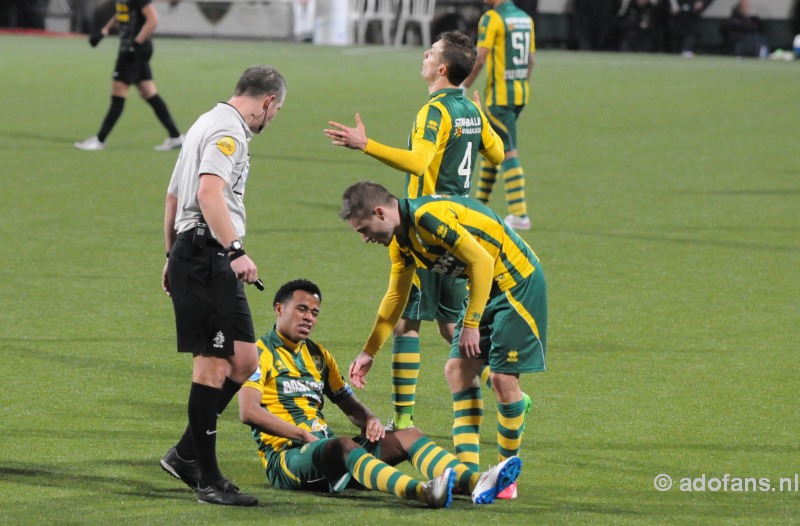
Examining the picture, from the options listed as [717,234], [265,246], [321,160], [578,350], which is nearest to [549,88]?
[321,160]

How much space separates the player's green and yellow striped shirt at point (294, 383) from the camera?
617cm

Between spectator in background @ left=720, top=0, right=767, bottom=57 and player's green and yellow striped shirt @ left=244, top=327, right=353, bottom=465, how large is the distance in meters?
29.5

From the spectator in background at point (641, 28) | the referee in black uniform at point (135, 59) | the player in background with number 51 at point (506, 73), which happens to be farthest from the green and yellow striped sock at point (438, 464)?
the spectator in background at point (641, 28)

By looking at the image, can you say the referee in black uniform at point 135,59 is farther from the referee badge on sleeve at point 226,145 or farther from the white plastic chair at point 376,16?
the white plastic chair at point 376,16

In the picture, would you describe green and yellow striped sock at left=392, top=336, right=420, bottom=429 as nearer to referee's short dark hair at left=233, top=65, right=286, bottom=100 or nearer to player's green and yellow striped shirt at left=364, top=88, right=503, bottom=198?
player's green and yellow striped shirt at left=364, top=88, right=503, bottom=198

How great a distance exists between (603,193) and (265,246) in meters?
5.11

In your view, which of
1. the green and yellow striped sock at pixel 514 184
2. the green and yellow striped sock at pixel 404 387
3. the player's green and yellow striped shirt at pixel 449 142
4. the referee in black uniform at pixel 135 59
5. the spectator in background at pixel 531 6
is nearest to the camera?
the green and yellow striped sock at pixel 404 387

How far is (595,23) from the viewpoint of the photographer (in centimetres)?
3584

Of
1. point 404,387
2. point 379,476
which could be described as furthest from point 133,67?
point 379,476

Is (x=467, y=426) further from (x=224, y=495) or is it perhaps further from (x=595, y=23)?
(x=595, y=23)

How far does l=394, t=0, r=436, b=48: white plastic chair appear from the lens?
121 ft

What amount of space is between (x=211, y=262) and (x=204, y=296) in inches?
5.7

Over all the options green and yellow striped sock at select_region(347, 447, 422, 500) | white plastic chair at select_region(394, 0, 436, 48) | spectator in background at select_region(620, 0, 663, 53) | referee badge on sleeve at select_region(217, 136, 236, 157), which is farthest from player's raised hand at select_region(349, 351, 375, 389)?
white plastic chair at select_region(394, 0, 436, 48)

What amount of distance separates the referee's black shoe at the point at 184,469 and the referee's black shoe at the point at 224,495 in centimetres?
22
